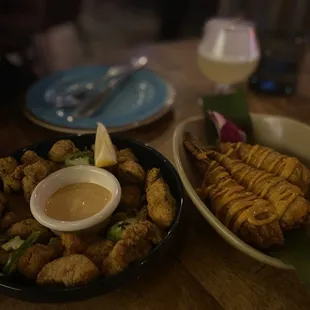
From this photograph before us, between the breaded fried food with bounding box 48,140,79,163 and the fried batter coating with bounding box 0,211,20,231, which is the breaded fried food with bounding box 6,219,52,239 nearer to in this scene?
the fried batter coating with bounding box 0,211,20,231

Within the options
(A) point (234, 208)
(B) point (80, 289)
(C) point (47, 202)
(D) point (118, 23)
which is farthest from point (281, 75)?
(D) point (118, 23)

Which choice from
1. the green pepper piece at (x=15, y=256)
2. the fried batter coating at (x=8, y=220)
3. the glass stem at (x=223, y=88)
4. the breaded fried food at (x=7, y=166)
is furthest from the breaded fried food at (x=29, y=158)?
the glass stem at (x=223, y=88)

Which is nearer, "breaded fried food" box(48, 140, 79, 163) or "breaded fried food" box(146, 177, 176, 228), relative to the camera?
"breaded fried food" box(146, 177, 176, 228)

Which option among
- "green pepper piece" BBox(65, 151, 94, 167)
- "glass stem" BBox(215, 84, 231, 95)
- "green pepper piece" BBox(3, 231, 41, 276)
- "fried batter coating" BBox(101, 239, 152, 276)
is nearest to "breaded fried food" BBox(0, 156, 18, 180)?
"green pepper piece" BBox(65, 151, 94, 167)

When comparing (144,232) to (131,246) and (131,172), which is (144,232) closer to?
(131,246)

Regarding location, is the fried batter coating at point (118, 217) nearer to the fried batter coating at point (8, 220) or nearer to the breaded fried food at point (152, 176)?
the breaded fried food at point (152, 176)

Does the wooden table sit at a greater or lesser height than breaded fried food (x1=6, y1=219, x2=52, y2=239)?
lesser
